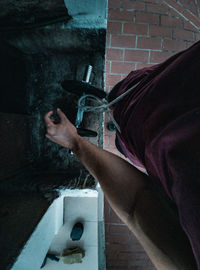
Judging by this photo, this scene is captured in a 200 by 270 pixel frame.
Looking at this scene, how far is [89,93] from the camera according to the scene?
2.68ft

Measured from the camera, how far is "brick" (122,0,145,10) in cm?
124

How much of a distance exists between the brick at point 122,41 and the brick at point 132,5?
231 millimetres

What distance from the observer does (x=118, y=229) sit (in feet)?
4.77

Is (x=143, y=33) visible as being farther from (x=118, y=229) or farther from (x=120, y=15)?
(x=118, y=229)

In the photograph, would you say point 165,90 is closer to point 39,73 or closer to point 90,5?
point 90,5

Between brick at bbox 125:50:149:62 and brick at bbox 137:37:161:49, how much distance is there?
5 centimetres

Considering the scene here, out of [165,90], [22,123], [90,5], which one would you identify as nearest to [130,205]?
[165,90]

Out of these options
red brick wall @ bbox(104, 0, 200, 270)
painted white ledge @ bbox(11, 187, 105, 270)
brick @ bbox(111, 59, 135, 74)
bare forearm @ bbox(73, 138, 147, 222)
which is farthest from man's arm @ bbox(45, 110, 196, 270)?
brick @ bbox(111, 59, 135, 74)

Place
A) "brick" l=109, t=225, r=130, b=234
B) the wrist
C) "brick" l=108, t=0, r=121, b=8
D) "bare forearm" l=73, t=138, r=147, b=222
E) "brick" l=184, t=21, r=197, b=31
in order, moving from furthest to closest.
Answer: "brick" l=109, t=225, r=130, b=234 → "brick" l=184, t=21, r=197, b=31 → "brick" l=108, t=0, r=121, b=8 → the wrist → "bare forearm" l=73, t=138, r=147, b=222

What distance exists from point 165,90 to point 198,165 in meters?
0.23

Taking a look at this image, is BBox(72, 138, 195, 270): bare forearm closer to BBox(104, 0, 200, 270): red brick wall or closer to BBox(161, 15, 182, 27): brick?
BBox(104, 0, 200, 270): red brick wall

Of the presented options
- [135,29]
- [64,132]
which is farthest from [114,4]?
[64,132]

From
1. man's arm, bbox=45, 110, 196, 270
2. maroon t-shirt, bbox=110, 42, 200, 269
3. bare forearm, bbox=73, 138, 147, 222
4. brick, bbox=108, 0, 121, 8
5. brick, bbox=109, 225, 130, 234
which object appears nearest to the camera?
maroon t-shirt, bbox=110, 42, 200, 269

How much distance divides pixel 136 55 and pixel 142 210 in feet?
3.97
